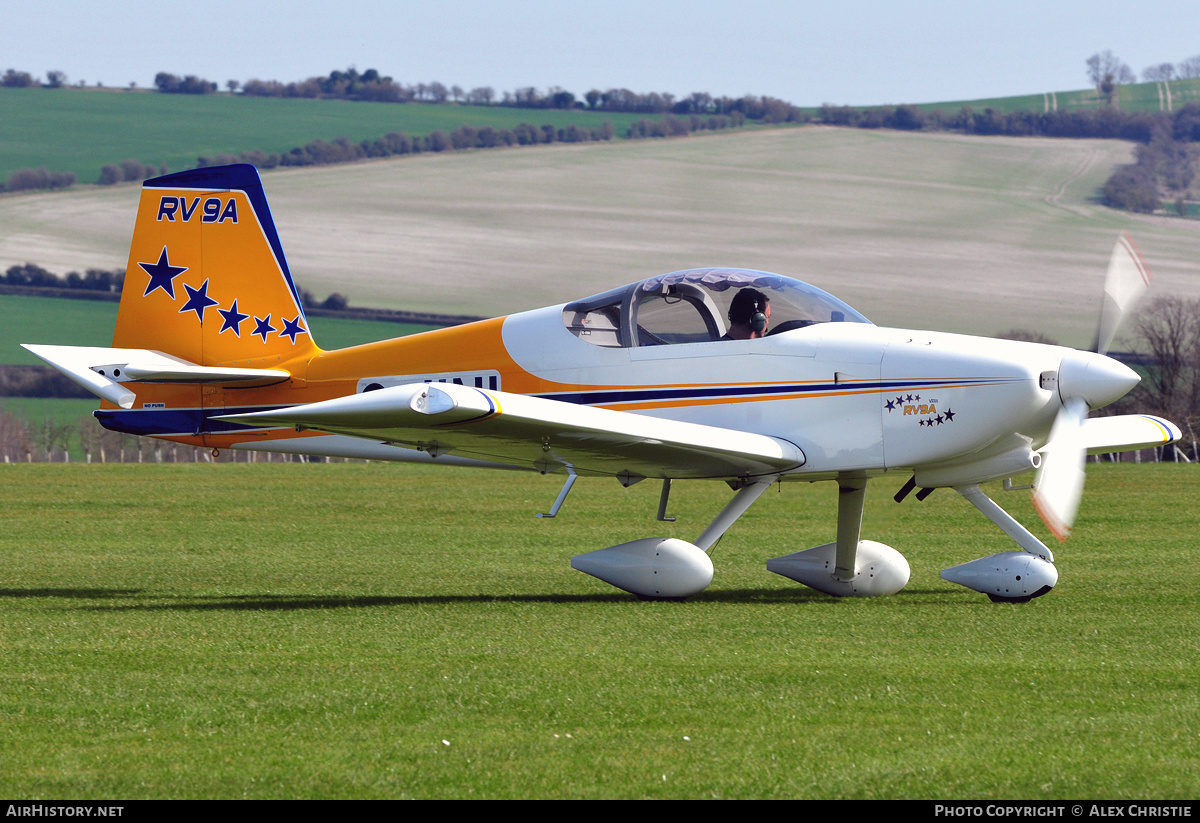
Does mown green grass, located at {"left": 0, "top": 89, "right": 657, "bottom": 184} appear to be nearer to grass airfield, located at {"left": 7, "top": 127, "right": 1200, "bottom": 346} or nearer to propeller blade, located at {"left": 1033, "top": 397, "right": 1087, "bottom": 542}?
grass airfield, located at {"left": 7, "top": 127, "right": 1200, "bottom": 346}

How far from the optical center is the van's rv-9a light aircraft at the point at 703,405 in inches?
376

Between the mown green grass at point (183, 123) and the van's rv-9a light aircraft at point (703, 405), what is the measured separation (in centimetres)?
9130

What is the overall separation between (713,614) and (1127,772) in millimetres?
4567

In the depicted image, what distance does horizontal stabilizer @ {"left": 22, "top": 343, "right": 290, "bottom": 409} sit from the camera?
475 inches

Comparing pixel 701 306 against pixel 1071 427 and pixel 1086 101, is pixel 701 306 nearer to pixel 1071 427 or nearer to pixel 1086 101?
pixel 1071 427

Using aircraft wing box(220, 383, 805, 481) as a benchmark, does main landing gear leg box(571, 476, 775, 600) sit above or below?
below

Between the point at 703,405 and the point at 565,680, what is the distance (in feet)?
13.8

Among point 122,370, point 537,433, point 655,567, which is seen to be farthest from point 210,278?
point 655,567

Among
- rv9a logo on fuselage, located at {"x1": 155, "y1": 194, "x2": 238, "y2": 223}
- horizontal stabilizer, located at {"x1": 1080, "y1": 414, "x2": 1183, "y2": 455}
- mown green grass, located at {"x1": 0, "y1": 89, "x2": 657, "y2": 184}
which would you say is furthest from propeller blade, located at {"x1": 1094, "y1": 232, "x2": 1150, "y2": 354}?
mown green grass, located at {"x1": 0, "y1": 89, "x2": 657, "y2": 184}

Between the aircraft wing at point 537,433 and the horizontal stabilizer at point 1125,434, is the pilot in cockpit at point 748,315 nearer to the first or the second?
the aircraft wing at point 537,433

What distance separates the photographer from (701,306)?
10688mm

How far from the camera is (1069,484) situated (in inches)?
369

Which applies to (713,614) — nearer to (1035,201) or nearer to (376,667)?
(376,667)

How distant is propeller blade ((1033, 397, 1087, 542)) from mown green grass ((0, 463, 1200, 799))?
0.74m
